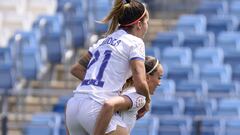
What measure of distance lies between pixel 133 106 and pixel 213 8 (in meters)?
9.75

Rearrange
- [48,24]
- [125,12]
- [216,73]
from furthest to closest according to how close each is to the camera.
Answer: [48,24]
[216,73]
[125,12]

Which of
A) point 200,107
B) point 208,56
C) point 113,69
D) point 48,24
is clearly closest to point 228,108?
point 200,107

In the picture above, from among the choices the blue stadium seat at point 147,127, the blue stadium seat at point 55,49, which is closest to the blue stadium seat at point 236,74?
the blue stadium seat at point 147,127

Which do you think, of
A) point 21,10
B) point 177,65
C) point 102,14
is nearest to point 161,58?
point 177,65

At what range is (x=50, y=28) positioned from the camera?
49.5 feet

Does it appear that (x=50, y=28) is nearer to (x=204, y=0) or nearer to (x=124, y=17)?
(x=204, y=0)

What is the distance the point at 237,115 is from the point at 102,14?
12.2 feet

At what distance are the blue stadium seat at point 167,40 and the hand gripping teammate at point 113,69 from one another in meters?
8.30

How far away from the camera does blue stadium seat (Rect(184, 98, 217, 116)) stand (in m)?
12.3

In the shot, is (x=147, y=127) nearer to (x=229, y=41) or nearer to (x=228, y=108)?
(x=228, y=108)

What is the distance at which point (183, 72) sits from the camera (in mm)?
13453

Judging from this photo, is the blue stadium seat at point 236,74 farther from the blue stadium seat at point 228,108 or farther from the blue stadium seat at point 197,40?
the blue stadium seat at point 228,108

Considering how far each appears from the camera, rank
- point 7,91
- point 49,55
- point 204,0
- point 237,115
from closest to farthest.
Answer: point 237,115
point 7,91
point 49,55
point 204,0

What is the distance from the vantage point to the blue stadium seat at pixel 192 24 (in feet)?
49.5
